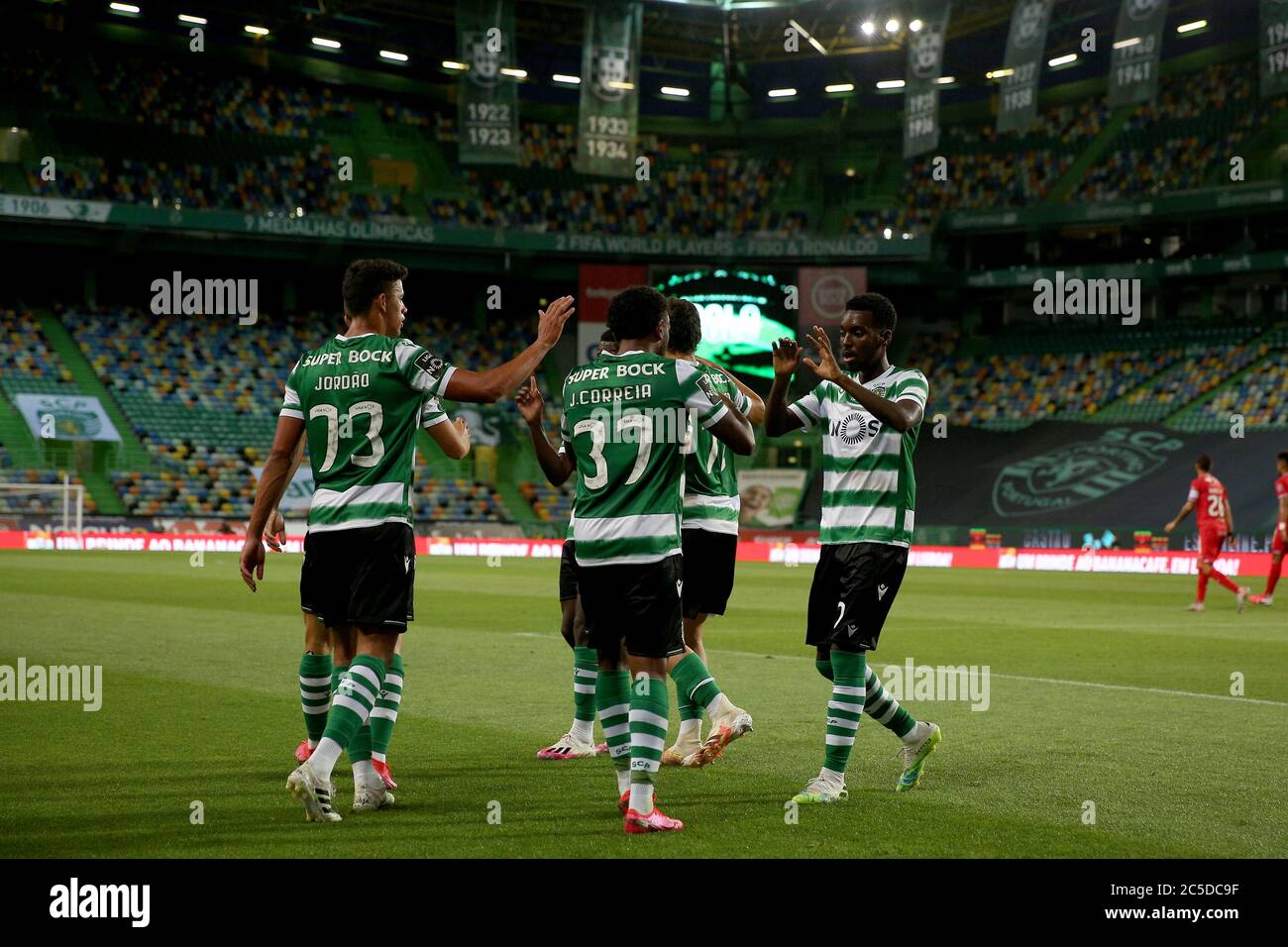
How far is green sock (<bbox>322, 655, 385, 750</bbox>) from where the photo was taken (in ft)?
21.7

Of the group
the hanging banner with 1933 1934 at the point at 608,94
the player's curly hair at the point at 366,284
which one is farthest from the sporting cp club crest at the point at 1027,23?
the player's curly hair at the point at 366,284

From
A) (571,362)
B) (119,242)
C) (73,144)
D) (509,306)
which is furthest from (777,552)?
(73,144)

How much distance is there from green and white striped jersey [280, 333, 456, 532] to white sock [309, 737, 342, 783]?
102cm

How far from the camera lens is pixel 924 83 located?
40.2m

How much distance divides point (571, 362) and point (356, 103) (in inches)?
533

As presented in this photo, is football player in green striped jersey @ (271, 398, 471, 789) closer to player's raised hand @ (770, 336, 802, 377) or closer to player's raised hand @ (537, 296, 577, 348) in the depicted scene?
player's raised hand @ (537, 296, 577, 348)

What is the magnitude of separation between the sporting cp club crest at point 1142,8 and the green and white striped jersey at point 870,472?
94.8 feet

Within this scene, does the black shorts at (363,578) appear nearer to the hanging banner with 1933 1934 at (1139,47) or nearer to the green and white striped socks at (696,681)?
the green and white striped socks at (696,681)

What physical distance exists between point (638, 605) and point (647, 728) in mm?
551

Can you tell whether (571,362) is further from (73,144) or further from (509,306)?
(73,144)

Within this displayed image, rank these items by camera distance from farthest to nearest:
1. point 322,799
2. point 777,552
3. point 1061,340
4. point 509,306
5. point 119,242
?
point 509,306 < point 1061,340 < point 119,242 < point 777,552 < point 322,799

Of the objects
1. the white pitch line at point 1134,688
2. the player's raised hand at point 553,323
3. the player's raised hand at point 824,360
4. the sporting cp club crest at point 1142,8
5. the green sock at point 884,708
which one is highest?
the sporting cp club crest at point 1142,8

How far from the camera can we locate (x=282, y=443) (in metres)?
7.12

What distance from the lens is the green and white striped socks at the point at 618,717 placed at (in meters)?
6.83
